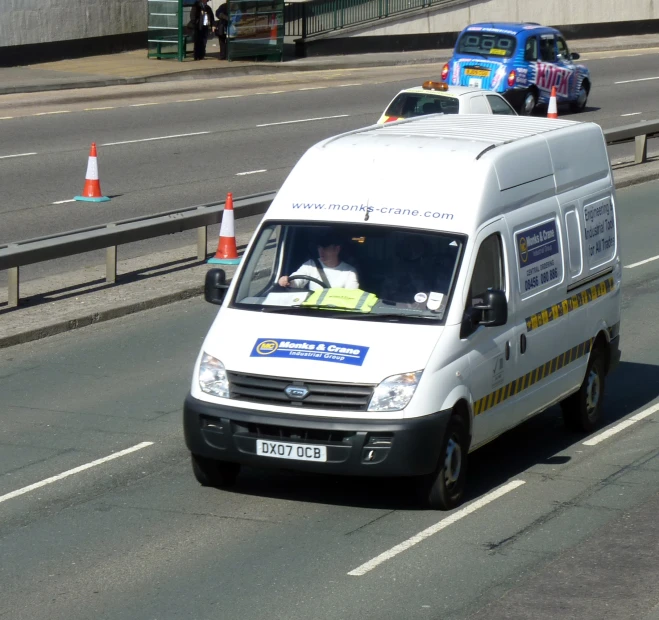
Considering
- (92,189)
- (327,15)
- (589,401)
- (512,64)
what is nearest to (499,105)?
(512,64)

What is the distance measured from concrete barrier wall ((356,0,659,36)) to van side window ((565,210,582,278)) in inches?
1382

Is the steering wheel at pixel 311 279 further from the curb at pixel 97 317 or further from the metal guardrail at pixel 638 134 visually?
the metal guardrail at pixel 638 134

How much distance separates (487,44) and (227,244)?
50.6 ft

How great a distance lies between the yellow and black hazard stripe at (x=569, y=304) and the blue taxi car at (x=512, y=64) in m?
19.0

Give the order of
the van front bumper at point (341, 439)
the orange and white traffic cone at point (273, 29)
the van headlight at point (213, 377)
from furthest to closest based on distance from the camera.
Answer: the orange and white traffic cone at point (273, 29) < the van headlight at point (213, 377) < the van front bumper at point (341, 439)

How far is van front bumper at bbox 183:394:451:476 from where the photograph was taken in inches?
308

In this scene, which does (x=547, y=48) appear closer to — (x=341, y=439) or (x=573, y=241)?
(x=573, y=241)

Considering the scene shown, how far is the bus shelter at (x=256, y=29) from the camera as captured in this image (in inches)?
1555

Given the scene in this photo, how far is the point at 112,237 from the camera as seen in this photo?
1426 cm

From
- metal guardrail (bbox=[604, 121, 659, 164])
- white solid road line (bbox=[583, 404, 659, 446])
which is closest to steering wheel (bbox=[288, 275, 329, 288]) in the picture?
white solid road line (bbox=[583, 404, 659, 446])

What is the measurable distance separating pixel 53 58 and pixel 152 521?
3186 centimetres

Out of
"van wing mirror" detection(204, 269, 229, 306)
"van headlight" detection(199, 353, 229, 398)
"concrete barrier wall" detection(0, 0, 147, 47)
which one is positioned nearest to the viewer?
"van headlight" detection(199, 353, 229, 398)

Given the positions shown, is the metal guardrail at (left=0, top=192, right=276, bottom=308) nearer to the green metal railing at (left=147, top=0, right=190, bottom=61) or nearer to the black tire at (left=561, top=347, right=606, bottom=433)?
the black tire at (left=561, top=347, right=606, bottom=433)

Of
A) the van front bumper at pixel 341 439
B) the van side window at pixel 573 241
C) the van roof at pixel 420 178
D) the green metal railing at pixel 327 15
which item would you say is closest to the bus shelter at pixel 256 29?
the green metal railing at pixel 327 15
